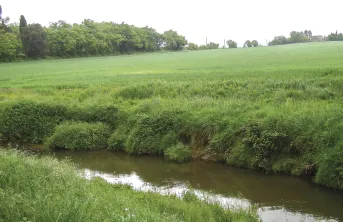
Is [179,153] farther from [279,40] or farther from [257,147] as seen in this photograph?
[279,40]

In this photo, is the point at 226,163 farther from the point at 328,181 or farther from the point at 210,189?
the point at 328,181

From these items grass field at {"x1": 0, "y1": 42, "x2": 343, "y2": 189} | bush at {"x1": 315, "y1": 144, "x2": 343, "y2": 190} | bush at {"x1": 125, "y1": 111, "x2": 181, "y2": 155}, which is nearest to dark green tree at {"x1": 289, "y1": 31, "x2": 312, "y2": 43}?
grass field at {"x1": 0, "y1": 42, "x2": 343, "y2": 189}

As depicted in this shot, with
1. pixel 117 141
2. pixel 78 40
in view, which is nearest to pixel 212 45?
pixel 78 40

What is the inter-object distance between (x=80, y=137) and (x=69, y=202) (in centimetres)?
1268

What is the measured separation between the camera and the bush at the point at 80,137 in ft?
60.0

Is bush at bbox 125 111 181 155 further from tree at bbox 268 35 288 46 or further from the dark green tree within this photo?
tree at bbox 268 35 288 46

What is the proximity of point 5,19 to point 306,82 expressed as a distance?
6824 cm

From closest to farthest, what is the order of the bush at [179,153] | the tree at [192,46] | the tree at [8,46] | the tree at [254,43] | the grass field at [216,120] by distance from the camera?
1. the grass field at [216,120]
2. the bush at [179,153]
3. the tree at [8,46]
4. the tree at [192,46]
5. the tree at [254,43]

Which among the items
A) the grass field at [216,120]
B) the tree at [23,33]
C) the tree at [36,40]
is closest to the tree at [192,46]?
the tree at [36,40]

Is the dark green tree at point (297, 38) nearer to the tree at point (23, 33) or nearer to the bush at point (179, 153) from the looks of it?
the tree at point (23, 33)

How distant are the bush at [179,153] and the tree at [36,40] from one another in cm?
6224

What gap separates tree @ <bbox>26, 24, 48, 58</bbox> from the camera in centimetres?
7025

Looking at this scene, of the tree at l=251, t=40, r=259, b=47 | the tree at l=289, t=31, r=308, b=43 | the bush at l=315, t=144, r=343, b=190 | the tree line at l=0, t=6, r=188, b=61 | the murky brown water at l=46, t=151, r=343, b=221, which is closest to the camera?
the murky brown water at l=46, t=151, r=343, b=221

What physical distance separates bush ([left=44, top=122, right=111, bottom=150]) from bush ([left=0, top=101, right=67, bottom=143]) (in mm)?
1028
